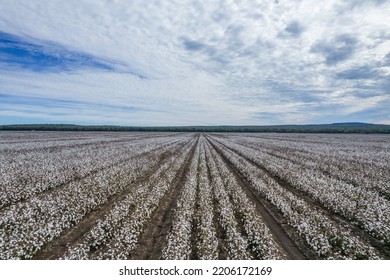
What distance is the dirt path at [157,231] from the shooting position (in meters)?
8.66

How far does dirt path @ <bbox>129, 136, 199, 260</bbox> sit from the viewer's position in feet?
28.4

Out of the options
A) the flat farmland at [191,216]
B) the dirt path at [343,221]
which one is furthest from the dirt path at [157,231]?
the dirt path at [343,221]

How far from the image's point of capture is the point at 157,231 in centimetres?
1048

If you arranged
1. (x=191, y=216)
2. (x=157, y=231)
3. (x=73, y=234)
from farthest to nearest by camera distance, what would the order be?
(x=191, y=216)
(x=157, y=231)
(x=73, y=234)

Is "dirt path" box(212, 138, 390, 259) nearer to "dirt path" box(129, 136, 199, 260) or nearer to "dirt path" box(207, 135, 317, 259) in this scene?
"dirt path" box(207, 135, 317, 259)

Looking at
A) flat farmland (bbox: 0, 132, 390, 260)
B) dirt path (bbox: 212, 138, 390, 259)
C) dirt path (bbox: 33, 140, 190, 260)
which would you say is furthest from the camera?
dirt path (bbox: 212, 138, 390, 259)

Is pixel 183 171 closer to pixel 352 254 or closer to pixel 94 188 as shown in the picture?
pixel 94 188

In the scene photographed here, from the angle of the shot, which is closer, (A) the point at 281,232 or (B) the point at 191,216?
(A) the point at 281,232

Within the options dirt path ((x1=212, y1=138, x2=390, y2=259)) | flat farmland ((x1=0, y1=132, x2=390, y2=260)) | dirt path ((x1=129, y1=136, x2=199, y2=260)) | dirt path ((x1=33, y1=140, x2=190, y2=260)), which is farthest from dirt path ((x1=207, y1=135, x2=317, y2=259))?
dirt path ((x1=33, y1=140, x2=190, y2=260))

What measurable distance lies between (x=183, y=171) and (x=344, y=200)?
46.4 ft

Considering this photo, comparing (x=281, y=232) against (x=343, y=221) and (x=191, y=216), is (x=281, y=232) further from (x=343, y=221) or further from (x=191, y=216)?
(x=191, y=216)

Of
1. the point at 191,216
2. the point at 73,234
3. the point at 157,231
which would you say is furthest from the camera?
the point at 191,216

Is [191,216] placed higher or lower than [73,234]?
higher

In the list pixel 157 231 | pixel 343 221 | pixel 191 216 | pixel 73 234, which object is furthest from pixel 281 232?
pixel 73 234
